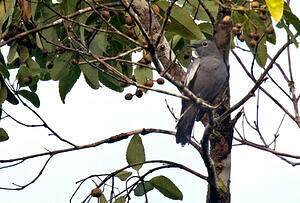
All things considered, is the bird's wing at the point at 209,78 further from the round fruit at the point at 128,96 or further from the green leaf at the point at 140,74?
the round fruit at the point at 128,96

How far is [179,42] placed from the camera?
4.59 m

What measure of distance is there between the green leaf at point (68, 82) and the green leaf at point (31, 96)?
8.7 inches

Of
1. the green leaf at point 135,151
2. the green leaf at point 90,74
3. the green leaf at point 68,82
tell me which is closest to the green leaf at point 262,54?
the green leaf at point 135,151

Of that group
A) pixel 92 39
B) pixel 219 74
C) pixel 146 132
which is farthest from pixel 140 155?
pixel 219 74

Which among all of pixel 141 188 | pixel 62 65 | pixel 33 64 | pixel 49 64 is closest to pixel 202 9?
pixel 62 65

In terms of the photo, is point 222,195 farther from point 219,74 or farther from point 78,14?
point 78,14

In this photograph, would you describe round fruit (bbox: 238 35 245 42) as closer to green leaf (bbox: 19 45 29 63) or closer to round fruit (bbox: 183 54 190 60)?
round fruit (bbox: 183 54 190 60)

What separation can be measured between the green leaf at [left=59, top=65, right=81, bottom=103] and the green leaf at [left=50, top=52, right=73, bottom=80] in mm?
43

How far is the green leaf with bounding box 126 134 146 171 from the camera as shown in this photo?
417 cm

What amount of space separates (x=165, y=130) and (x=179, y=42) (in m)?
0.90

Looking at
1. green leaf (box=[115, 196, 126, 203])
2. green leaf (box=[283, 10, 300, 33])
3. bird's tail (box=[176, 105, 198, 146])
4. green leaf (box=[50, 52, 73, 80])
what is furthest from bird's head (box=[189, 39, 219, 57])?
green leaf (box=[283, 10, 300, 33])

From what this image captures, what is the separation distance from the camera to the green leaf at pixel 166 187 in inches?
165

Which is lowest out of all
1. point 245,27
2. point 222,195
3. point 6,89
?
→ point 222,195

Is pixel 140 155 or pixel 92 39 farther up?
pixel 92 39
